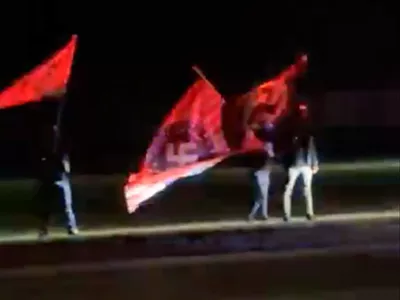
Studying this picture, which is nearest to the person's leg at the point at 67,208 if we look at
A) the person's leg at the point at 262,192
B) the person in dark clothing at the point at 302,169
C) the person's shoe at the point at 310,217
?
the person's leg at the point at 262,192

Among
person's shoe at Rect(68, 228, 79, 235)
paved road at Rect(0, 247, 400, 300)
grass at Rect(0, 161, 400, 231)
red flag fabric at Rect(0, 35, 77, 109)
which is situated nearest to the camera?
paved road at Rect(0, 247, 400, 300)

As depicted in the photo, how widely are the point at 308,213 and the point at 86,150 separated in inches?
190

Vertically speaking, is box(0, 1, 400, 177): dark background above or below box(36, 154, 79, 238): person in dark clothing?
above

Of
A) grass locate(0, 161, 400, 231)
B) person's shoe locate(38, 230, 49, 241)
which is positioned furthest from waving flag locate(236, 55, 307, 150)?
person's shoe locate(38, 230, 49, 241)

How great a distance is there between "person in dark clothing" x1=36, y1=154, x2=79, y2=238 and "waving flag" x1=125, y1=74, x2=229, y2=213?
821mm

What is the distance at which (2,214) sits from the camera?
12680mm

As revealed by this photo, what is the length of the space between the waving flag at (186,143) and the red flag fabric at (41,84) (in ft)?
4.95

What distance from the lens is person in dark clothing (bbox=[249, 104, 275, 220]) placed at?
39.7 ft

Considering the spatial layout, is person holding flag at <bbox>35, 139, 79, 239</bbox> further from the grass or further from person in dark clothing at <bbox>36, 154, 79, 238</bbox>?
the grass

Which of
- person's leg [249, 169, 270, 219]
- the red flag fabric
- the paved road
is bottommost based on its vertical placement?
the paved road

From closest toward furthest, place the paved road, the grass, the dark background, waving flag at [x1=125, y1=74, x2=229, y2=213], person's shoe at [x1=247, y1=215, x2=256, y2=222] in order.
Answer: the paved road
waving flag at [x1=125, y1=74, x2=229, y2=213]
person's shoe at [x1=247, y1=215, x2=256, y2=222]
the grass
the dark background

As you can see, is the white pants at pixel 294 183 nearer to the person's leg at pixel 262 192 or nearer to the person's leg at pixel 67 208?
the person's leg at pixel 262 192

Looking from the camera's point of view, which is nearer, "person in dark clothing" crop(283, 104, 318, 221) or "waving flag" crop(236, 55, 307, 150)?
"person in dark clothing" crop(283, 104, 318, 221)

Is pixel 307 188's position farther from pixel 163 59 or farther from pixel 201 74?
pixel 163 59
